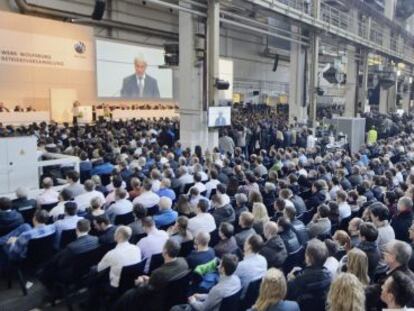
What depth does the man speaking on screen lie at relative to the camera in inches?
856

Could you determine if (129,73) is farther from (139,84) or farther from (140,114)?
(140,114)

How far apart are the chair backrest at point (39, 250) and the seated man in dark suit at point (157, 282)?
1431mm

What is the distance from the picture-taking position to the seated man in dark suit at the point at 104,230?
5152 mm

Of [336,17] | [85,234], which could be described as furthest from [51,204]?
[336,17]

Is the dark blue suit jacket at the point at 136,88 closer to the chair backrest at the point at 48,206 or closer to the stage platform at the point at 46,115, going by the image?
the stage platform at the point at 46,115

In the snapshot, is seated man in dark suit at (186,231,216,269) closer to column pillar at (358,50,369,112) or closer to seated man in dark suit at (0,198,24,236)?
seated man in dark suit at (0,198,24,236)

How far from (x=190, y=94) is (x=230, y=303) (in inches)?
A: 417

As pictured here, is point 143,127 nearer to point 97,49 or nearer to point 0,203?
point 97,49

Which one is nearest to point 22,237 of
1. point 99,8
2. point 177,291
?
point 177,291

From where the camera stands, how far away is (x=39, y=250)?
5215 mm

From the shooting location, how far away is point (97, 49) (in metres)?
20.0

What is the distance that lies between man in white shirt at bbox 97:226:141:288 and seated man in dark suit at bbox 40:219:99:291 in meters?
0.38

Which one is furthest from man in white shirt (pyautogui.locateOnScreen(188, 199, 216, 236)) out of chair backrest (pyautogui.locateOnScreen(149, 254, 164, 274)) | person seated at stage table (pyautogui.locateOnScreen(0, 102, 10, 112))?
person seated at stage table (pyautogui.locateOnScreen(0, 102, 10, 112))

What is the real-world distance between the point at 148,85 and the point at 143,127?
275 inches
